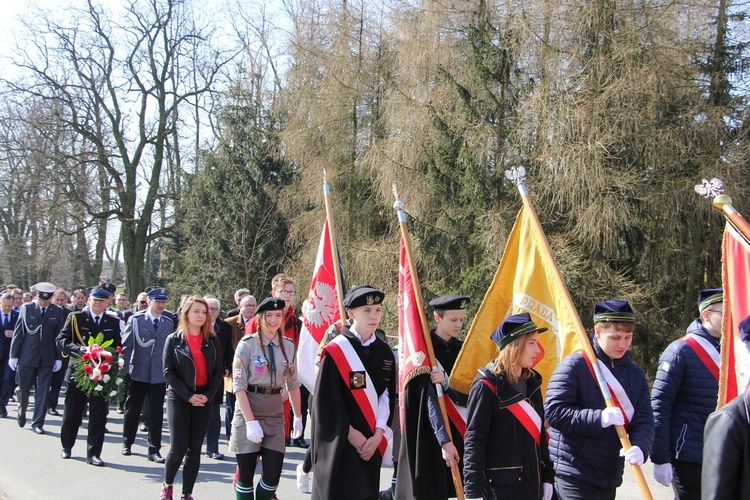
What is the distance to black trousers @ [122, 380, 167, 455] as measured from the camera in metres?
8.51

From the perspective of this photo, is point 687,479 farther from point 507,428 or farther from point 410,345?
point 410,345

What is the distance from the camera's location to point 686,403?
15.8 feet

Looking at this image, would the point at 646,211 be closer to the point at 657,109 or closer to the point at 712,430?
the point at 657,109

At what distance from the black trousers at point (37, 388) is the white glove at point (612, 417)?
890 centimetres

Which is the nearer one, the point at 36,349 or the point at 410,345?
the point at 410,345

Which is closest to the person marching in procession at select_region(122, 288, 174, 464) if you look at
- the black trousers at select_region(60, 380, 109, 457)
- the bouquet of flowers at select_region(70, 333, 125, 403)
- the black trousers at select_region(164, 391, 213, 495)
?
the bouquet of flowers at select_region(70, 333, 125, 403)

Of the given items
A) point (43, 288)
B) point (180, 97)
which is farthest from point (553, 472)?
point (180, 97)

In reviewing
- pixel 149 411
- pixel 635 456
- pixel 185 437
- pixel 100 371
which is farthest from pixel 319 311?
pixel 635 456

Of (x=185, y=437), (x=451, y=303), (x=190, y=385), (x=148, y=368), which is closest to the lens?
(x=451, y=303)

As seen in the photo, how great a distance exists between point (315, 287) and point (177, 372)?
1725 millimetres

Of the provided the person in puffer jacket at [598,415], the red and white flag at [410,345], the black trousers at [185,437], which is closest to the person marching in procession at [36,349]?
the black trousers at [185,437]

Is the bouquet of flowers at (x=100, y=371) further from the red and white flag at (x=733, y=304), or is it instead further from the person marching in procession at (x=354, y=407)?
the red and white flag at (x=733, y=304)

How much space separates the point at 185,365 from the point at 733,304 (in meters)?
4.66

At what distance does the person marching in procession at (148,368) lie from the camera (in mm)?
8570
